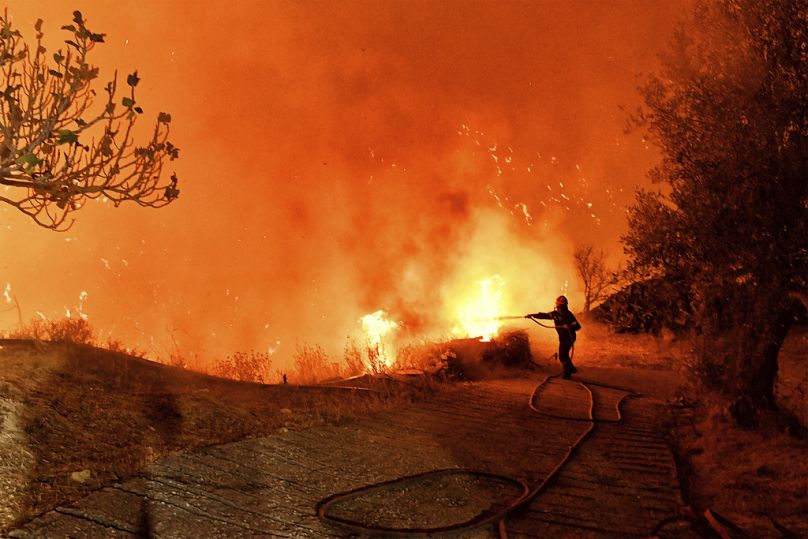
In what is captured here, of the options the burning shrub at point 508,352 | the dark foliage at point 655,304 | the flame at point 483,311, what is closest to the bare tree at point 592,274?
the flame at point 483,311

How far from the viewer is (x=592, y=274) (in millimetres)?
27922

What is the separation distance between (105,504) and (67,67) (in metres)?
5.13

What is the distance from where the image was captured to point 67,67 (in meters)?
7.09

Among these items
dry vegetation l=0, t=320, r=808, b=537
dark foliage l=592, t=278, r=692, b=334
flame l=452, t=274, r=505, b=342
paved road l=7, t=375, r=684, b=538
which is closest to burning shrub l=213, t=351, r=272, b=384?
dry vegetation l=0, t=320, r=808, b=537

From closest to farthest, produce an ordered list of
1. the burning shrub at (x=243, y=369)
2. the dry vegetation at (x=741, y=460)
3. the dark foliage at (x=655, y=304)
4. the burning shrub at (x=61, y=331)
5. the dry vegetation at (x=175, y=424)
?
the dry vegetation at (x=175, y=424)
the dry vegetation at (x=741, y=460)
the dark foliage at (x=655, y=304)
the burning shrub at (x=61, y=331)
the burning shrub at (x=243, y=369)

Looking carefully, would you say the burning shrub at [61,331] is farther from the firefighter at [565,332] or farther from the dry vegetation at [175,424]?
the firefighter at [565,332]

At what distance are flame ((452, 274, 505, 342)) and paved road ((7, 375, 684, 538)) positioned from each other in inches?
434

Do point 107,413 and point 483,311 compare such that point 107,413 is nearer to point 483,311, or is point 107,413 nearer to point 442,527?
point 442,527

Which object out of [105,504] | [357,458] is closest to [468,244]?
[357,458]

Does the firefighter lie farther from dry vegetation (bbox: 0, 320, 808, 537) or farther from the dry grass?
the dry grass

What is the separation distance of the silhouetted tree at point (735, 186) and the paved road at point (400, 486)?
6.10 ft

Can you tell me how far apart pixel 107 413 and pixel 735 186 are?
7908mm

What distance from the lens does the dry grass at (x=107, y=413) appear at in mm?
4938

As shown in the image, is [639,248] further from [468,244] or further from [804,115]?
[468,244]
